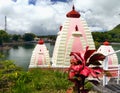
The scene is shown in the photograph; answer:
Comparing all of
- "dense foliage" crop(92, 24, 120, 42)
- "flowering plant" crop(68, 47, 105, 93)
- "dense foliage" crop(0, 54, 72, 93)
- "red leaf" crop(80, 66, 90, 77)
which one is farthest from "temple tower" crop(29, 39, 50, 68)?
"dense foliage" crop(92, 24, 120, 42)

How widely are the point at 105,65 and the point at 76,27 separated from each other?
5248mm

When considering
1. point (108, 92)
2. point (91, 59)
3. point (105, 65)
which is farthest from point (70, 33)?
point (91, 59)

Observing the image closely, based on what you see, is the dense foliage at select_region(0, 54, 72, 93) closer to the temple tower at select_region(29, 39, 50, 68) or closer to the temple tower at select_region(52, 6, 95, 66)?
the temple tower at select_region(52, 6, 95, 66)

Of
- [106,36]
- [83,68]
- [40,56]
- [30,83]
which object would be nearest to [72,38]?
[40,56]

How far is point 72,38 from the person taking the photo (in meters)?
13.7

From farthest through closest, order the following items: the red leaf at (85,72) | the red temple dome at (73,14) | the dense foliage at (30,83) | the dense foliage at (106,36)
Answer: the dense foliage at (106,36) → the red temple dome at (73,14) → the dense foliage at (30,83) → the red leaf at (85,72)

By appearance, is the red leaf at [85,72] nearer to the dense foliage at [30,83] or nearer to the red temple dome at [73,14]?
the dense foliage at [30,83]

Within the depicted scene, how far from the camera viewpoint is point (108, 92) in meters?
7.91

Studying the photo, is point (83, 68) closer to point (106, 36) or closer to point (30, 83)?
point (30, 83)

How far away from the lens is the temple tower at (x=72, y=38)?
44.8 ft

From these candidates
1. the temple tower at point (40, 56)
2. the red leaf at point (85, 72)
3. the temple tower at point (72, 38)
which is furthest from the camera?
the temple tower at point (40, 56)

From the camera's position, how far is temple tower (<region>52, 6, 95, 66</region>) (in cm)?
1366

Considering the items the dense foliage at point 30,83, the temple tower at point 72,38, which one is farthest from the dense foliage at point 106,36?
the dense foliage at point 30,83

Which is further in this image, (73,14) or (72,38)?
(73,14)
